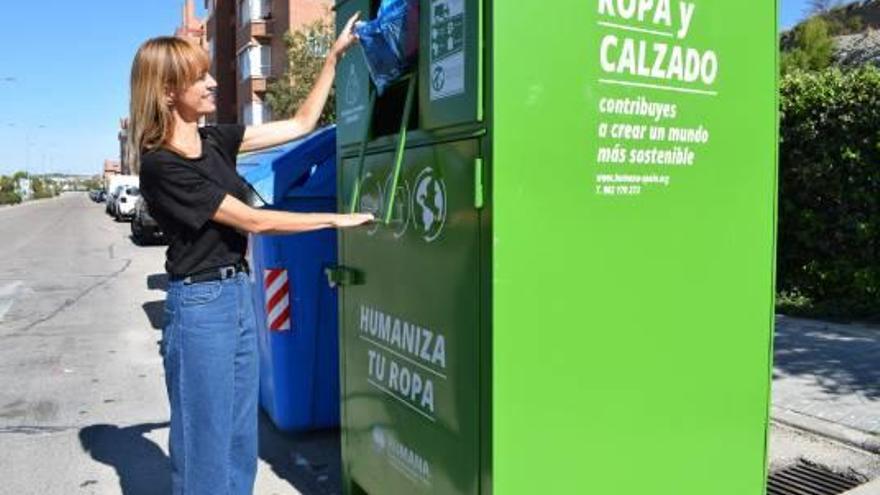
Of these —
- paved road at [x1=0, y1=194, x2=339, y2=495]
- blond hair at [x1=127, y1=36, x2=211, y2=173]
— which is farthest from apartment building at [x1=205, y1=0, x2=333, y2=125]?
blond hair at [x1=127, y1=36, x2=211, y2=173]

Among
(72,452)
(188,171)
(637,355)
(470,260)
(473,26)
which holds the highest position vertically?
(473,26)

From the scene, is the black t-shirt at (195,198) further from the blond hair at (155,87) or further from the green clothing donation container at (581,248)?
the green clothing donation container at (581,248)

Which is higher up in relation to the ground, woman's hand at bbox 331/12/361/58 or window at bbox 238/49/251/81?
window at bbox 238/49/251/81

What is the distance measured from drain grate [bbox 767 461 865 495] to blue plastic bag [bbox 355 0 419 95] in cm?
269

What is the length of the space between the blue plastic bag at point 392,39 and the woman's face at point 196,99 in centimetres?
57

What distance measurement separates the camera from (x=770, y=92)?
9.53 ft

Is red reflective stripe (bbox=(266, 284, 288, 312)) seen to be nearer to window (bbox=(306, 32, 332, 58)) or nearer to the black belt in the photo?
the black belt

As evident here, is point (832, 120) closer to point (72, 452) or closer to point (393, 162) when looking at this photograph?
point (393, 162)

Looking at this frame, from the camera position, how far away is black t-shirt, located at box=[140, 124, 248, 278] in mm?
2713

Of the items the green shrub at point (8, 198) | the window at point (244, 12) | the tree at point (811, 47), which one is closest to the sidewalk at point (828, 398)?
the tree at point (811, 47)

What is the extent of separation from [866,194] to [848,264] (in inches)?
28.8

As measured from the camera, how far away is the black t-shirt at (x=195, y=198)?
271 cm

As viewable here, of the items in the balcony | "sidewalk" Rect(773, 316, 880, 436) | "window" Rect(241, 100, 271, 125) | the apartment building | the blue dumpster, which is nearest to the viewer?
the blue dumpster

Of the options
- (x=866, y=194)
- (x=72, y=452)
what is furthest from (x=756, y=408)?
(x=866, y=194)
